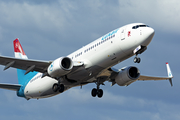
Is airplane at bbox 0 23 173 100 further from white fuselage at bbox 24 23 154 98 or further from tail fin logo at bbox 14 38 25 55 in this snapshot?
tail fin logo at bbox 14 38 25 55

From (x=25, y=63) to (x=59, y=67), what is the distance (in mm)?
4534

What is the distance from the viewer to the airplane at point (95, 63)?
3416 centimetres

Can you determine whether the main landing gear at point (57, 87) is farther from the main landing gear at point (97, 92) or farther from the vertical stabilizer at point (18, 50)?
the vertical stabilizer at point (18, 50)

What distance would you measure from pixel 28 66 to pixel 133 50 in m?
12.2

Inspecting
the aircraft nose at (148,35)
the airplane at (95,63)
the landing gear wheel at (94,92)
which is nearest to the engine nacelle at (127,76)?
the airplane at (95,63)

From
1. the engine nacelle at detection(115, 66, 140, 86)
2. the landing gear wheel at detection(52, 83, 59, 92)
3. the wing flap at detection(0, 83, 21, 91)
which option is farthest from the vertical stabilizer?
the engine nacelle at detection(115, 66, 140, 86)

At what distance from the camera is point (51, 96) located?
43.5 metres

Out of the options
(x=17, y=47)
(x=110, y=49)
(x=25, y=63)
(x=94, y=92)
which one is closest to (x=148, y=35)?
(x=110, y=49)

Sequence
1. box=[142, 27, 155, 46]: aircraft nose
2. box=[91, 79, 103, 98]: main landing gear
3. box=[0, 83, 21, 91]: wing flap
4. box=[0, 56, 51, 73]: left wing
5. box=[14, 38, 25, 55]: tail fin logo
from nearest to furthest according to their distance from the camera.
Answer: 1. box=[142, 27, 155, 46]: aircraft nose
2. box=[0, 56, 51, 73]: left wing
3. box=[91, 79, 103, 98]: main landing gear
4. box=[0, 83, 21, 91]: wing flap
5. box=[14, 38, 25, 55]: tail fin logo

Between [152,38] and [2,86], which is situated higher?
[152,38]

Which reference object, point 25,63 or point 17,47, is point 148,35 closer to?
point 25,63

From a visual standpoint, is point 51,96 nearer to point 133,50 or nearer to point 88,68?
point 88,68

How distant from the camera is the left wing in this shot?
120ft

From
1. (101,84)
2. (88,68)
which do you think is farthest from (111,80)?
(88,68)
